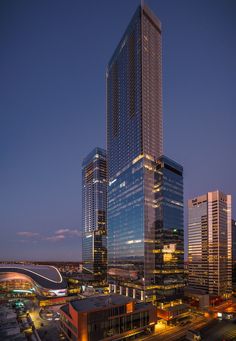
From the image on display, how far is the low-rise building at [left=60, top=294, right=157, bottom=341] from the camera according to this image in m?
74.9

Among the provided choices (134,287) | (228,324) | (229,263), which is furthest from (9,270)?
(229,263)

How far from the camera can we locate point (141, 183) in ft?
465

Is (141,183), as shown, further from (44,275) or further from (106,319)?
(44,275)

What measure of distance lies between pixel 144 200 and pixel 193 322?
59906mm

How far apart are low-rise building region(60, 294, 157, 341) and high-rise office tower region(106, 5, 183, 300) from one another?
39849 millimetres

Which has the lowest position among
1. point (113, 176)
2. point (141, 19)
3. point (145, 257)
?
point (145, 257)

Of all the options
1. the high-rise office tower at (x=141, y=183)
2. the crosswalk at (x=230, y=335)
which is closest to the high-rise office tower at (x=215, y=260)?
the high-rise office tower at (x=141, y=183)

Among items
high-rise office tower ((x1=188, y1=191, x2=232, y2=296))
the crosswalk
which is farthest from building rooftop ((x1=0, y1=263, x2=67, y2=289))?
high-rise office tower ((x1=188, y1=191, x2=232, y2=296))

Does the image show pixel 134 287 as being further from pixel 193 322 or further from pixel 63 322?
pixel 63 322

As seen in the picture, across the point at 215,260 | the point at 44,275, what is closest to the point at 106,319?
the point at 44,275

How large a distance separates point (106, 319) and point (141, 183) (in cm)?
7601

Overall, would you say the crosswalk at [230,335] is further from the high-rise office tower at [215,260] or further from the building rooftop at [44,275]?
the high-rise office tower at [215,260]

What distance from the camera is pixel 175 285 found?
13250cm

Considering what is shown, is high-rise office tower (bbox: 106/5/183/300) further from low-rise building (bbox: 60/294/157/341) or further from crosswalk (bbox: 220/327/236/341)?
crosswalk (bbox: 220/327/236/341)
